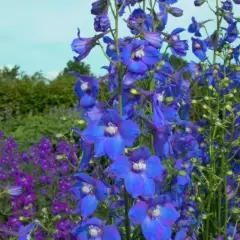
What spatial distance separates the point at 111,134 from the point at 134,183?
0.54 ft

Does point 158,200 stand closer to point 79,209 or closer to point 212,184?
point 79,209

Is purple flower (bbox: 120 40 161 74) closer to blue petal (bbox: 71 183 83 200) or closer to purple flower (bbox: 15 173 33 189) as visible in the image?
blue petal (bbox: 71 183 83 200)

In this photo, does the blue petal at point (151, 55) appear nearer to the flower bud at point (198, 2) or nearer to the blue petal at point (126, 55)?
the blue petal at point (126, 55)

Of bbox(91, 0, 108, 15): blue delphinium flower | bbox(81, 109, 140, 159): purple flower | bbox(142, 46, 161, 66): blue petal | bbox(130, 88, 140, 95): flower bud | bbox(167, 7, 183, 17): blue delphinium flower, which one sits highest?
bbox(167, 7, 183, 17): blue delphinium flower

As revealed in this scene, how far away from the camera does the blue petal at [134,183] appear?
1.76 m

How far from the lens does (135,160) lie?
1.79 m

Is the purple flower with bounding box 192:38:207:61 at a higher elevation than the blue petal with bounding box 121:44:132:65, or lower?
higher

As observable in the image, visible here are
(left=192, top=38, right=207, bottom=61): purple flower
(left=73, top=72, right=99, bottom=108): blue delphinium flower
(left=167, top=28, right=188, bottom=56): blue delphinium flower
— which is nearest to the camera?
(left=73, top=72, right=99, bottom=108): blue delphinium flower

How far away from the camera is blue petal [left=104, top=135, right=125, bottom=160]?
1.75m

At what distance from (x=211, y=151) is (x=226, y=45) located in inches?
29.0

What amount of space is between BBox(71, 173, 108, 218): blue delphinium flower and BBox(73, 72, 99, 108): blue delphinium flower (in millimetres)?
223

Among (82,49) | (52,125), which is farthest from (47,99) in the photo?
(82,49)

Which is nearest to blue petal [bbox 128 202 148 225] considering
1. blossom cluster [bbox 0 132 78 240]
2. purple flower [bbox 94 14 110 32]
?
purple flower [bbox 94 14 110 32]

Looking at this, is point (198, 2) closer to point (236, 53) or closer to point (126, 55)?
point (236, 53)
